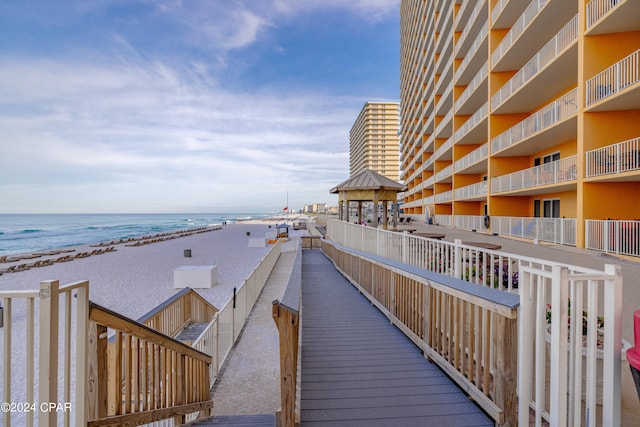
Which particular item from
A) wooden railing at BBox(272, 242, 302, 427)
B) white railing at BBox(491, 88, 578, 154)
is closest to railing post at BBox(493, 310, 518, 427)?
wooden railing at BBox(272, 242, 302, 427)

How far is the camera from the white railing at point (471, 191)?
21.9 m

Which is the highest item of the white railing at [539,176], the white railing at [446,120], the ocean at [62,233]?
the white railing at [446,120]

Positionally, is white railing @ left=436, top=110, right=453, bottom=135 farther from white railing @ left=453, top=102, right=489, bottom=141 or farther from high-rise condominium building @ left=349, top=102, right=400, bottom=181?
high-rise condominium building @ left=349, top=102, right=400, bottom=181

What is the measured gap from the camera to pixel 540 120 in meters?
15.2

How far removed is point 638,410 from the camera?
319 cm

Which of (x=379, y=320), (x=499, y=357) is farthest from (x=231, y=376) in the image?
(x=499, y=357)

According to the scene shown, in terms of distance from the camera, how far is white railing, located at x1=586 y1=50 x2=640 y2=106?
10449 millimetres

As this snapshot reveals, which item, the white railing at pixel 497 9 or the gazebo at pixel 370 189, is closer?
the gazebo at pixel 370 189

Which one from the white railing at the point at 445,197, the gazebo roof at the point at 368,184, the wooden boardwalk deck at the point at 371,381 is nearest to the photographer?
the wooden boardwalk deck at the point at 371,381

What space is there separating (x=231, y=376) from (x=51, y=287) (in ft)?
20.2

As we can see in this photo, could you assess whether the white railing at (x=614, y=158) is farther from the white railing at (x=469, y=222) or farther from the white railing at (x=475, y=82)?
the white railing at (x=475, y=82)

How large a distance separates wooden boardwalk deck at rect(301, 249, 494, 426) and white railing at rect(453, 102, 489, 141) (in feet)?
66.9

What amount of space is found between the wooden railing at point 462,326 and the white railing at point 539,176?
38.4 feet

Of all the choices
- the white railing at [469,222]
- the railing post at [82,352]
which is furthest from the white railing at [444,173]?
the railing post at [82,352]
